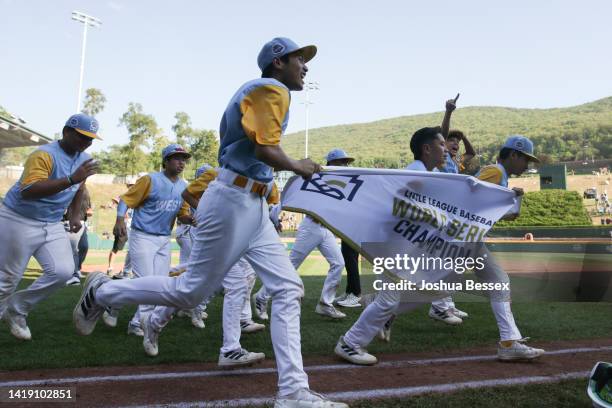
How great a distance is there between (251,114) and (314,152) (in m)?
176

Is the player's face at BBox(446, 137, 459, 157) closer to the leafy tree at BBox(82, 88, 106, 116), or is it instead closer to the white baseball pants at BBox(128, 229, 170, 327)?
the white baseball pants at BBox(128, 229, 170, 327)

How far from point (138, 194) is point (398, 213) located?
3.30 metres

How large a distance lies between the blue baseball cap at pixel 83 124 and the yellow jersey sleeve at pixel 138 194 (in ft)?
3.47

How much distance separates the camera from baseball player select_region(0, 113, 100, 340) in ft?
14.6

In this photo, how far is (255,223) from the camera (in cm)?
322

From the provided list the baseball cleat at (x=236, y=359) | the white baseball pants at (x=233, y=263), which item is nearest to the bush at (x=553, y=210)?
the baseball cleat at (x=236, y=359)

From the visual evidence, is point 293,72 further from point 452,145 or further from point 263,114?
point 452,145

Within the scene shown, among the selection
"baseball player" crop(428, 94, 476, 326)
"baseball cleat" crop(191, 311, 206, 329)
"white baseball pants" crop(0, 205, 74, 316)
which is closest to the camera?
"white baseball pants" crop(0, 205, 74, 316)

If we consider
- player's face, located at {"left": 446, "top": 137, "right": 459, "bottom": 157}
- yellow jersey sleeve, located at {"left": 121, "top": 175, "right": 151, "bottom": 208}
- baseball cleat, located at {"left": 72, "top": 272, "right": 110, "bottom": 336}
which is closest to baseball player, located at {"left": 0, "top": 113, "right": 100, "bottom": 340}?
yellow jersey sleeve, located at {"left": 121, "top": 175, "right": 151, "bottom": 208}

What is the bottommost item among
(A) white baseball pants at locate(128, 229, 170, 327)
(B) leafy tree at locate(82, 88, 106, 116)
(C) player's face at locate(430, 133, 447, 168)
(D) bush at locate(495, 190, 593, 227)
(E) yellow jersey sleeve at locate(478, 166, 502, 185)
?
(A) white baseball pants at locate(128, 229, 170, 327)

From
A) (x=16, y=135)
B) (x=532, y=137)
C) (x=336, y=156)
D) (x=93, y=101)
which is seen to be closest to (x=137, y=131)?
(x=93, y=101)

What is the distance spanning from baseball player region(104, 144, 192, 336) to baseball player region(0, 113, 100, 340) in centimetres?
81

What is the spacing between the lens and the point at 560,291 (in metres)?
9.54

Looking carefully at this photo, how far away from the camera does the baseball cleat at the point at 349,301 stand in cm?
799
